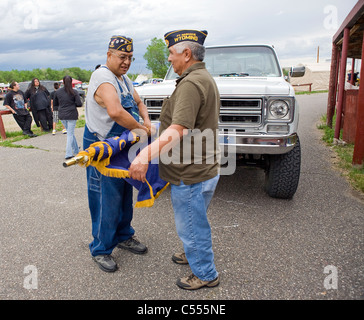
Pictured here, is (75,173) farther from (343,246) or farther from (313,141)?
(313,141)

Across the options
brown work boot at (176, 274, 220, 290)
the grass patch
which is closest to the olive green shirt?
brown work boot at (176, 274, 220, 290)

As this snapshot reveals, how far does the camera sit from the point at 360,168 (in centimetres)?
493

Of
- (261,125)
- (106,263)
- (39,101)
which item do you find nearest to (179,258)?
(106,263)

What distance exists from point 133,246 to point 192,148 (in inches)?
54.1

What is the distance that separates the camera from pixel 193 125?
1829 mm

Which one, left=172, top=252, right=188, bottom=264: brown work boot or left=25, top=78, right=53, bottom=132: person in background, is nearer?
left=172, top=252, right=188, bottom=264: brown work boot

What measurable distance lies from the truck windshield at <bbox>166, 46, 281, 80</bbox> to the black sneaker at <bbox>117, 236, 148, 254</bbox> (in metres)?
2.81

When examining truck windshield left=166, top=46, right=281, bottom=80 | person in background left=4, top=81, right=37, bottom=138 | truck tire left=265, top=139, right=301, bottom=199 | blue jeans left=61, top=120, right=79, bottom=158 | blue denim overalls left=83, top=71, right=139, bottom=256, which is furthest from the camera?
person in background left=4, top=81, right=37, bottom=138

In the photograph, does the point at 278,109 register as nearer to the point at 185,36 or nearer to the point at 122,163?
the point at 185,36

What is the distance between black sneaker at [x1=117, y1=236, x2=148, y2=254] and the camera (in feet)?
9.43

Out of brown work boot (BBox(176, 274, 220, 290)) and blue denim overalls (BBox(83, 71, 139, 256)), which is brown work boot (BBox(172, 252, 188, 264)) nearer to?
brown work boot (BBox(176, 274, 220, 290))

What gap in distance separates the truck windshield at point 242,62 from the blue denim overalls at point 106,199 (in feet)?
7.91

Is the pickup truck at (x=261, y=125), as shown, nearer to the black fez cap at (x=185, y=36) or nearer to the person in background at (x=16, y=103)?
the black fez cap at (x=185, y=36)

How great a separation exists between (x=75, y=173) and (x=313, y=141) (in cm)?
568
